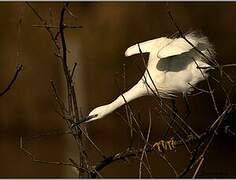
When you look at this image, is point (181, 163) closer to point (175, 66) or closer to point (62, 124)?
point (62, 124)

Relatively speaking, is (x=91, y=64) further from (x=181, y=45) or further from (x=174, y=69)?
(x=181, y=45)

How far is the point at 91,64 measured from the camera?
6234mm

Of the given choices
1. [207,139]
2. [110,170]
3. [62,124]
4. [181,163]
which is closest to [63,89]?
[62,124]

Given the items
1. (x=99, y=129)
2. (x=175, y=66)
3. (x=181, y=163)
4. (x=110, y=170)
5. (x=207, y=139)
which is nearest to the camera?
(x=207, y=139)

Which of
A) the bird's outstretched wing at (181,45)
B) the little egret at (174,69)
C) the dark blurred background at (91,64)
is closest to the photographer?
the bird's outstretched wing at (181,45)

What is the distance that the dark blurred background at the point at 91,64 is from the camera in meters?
5.87

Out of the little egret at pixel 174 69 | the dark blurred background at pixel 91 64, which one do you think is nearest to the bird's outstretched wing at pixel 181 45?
the little egret at pixel 174 69

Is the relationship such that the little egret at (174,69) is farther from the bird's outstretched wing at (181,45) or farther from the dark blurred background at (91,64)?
the dark blurred background at (91,64)

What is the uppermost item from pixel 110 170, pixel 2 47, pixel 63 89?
pixel 2 47

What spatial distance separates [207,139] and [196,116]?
432 cm

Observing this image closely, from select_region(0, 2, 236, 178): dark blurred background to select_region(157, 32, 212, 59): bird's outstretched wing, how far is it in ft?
10.3

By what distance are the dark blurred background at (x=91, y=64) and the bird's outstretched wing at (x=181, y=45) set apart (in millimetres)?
3135

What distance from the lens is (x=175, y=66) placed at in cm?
257

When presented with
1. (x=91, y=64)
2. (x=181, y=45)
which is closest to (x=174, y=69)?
(x=181, y=45)
